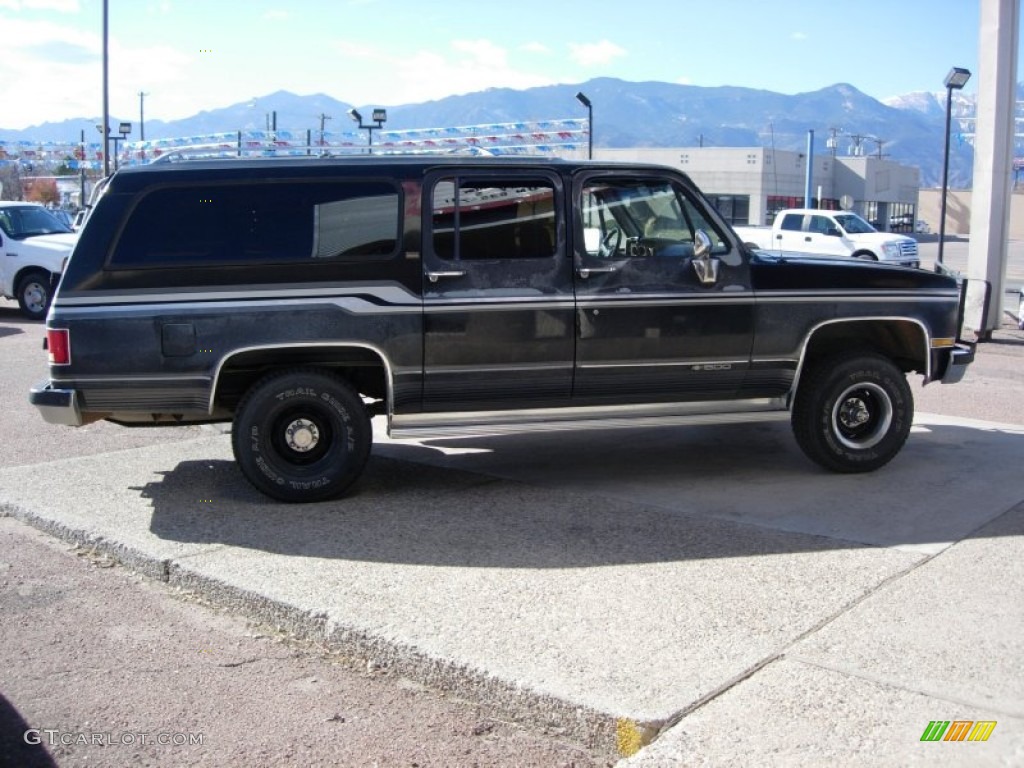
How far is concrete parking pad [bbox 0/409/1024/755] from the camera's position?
4.12 metres

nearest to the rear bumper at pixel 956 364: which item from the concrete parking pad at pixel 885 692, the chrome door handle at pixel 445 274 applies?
the concrete parking pad at pixel 885 692

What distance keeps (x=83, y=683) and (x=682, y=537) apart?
9.83ft

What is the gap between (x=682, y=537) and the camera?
573 centimetres

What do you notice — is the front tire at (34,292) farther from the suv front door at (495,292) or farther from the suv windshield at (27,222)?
the suv front door at (495,292)

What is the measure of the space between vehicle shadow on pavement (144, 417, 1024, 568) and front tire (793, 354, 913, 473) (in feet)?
0.56

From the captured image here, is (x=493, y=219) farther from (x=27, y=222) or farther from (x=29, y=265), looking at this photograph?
(x=27, y=222)

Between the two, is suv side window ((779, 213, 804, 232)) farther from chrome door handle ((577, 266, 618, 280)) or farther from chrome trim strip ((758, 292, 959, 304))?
chrome door handle ((577, 266, 618, 280))

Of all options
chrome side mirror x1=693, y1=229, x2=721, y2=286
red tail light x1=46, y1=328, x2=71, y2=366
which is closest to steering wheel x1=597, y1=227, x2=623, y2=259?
chrome side mirror x1=693, y1=229, x2=721, y2=286

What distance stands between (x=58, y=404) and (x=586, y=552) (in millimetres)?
3091

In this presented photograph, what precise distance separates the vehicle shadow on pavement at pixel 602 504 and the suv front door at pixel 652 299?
0.68 meters

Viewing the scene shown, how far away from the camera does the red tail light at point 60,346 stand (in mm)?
6078

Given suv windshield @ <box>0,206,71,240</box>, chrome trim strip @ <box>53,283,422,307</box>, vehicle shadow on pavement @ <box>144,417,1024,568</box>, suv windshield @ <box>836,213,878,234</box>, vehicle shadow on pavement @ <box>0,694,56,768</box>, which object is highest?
suv windshield @ <box>836,213,878,234</box>

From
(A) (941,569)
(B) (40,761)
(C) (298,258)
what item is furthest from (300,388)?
(A) (941,569)

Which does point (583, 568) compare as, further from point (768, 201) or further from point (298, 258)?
point (768, 201)
